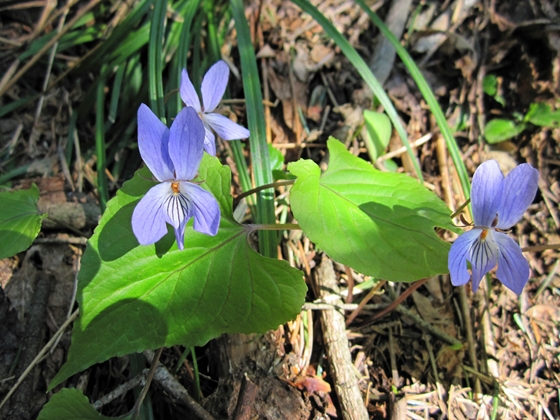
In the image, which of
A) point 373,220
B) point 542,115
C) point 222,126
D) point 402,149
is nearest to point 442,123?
point 402,149

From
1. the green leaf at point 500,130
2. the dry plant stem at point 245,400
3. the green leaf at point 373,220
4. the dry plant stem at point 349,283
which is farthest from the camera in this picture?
the green leaf at point 500,130

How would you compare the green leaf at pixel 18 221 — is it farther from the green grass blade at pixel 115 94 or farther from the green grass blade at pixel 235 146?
the green grass blade at pixel 235 146

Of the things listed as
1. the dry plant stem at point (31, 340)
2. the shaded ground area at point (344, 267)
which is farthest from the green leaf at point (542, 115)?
the dry plant stem at point (31, 340)

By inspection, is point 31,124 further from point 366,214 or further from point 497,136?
point 497,136

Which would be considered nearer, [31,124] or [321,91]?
[31,124]

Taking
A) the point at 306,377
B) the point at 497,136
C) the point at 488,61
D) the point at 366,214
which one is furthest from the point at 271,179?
the point at 488,61

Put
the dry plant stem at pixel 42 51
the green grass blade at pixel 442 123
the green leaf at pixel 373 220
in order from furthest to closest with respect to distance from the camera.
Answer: the dry plant stem at pixel 42 51
the green grass blade at pixel 442 123
the green leaf at pixel 373 220

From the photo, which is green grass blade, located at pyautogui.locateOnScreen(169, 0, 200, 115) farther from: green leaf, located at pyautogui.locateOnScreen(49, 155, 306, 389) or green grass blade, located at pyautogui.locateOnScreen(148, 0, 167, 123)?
green leaf, located at pyautogui.locateOnScreen(49, 155, 306, 389)
